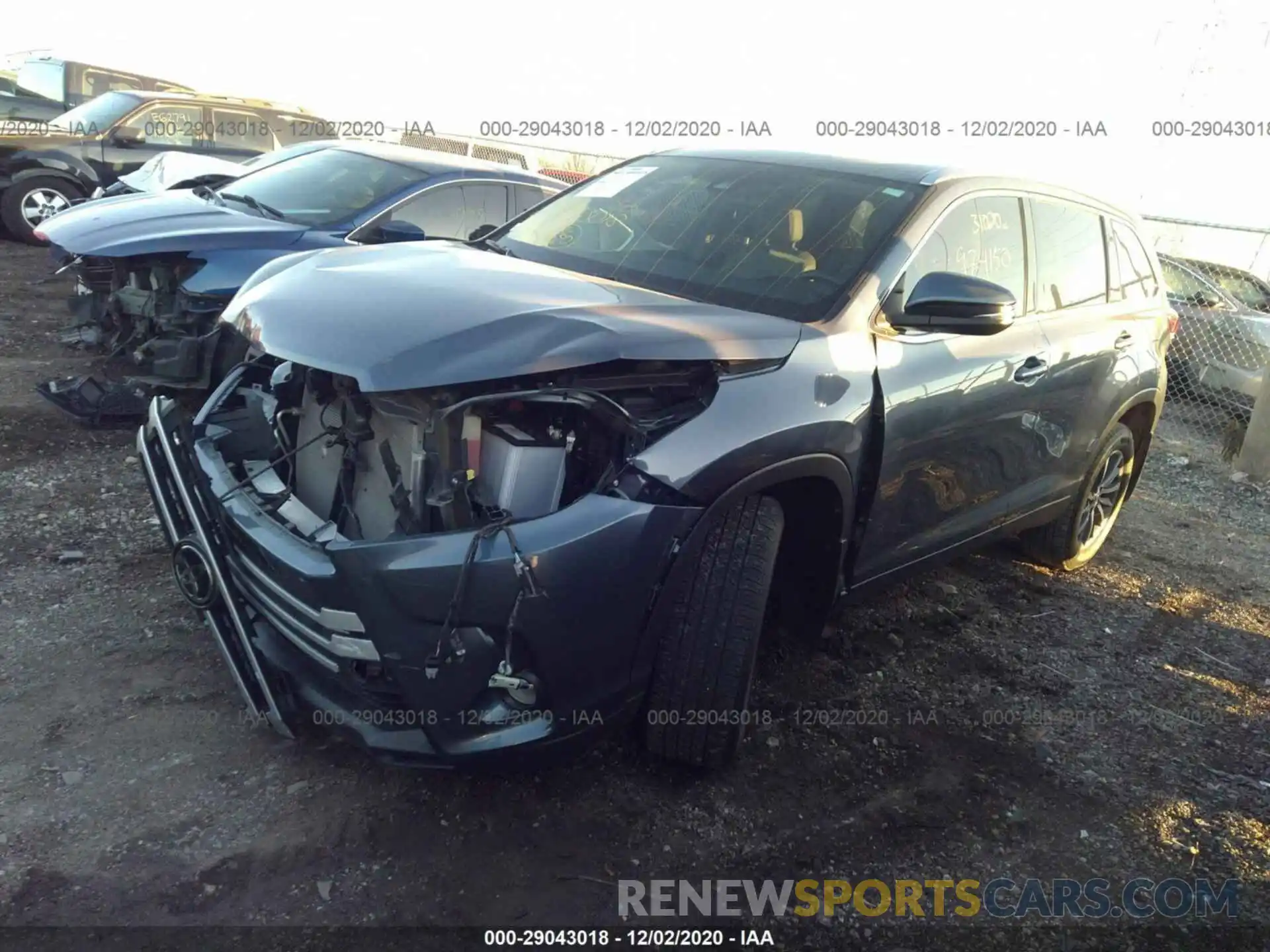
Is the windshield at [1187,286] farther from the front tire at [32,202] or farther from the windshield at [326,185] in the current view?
the front tire at [32,202]

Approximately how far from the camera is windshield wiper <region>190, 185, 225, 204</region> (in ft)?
20.9

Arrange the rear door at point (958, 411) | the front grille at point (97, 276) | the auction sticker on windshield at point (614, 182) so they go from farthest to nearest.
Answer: the front grille at point (97, 276) → the auction sticker on windshield at point (614, 182) → the rear door at point (958, 411)

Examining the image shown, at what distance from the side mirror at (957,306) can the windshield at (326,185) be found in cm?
417

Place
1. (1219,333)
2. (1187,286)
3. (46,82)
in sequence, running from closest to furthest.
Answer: (1219,333), (1187,286), (46,82)

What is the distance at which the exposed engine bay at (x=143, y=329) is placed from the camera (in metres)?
5.00

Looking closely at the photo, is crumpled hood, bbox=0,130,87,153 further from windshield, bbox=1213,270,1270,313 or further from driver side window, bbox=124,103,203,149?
windshield, bbox=1213,270,1270,313

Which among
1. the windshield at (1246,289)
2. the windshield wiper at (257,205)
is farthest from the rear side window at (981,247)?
the windshield at (1246,289)

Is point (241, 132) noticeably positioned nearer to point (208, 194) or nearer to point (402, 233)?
point (208, 194)

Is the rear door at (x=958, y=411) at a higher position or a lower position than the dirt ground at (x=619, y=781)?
higher

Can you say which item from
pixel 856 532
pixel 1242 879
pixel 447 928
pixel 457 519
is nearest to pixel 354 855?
pixel 447 928

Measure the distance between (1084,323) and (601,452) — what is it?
104 inches

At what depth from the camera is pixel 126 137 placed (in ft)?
33.1

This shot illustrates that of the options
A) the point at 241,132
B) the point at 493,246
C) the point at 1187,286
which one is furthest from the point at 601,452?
the point at 241,132

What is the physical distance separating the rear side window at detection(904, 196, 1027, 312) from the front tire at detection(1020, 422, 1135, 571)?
1.24m
